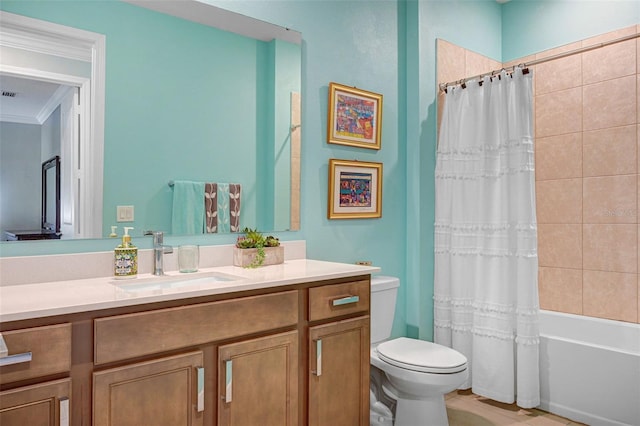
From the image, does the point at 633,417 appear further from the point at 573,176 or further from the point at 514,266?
the point at 573,176

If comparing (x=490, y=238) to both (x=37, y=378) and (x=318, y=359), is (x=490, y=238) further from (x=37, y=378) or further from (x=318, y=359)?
(x=37, y=378)

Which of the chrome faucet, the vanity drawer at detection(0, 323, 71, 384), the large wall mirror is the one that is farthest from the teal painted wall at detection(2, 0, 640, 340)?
the vanity drawer at detection(0, 323, 71, 384)

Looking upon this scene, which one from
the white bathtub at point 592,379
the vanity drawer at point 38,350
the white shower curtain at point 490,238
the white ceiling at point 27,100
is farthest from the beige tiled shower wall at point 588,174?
the vanity drawer at point 38,350

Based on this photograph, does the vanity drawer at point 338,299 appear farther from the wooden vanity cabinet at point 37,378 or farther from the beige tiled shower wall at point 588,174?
the beige tiled shower wall at point 588,174

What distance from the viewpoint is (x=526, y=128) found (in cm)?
255

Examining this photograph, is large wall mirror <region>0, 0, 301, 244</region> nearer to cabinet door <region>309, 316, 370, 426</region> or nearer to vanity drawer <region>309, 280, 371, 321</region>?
vanity drawer <region>309, 280, 371, 321</region>

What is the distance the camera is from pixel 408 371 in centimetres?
216

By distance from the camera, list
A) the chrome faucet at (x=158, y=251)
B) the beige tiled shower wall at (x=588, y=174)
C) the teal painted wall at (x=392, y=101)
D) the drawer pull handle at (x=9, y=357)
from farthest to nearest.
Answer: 1. the beige tiled shower wall at (x=588, y=174)
2. the teal painted wall at (x=392, y=101)
3. the chrome faucet at (x=158, y=251)
4. the drawer pull handle at (x=9, y=357)

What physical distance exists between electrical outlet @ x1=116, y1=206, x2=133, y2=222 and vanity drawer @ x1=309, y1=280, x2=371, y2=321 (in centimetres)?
78

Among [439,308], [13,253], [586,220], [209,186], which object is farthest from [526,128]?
[13,253]

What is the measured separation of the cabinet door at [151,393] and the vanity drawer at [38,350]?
0.36 ft

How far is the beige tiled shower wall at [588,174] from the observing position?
114 inches

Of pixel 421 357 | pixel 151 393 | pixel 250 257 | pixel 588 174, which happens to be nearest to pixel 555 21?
pixel 588 174

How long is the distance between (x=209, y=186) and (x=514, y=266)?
5.63 ft
